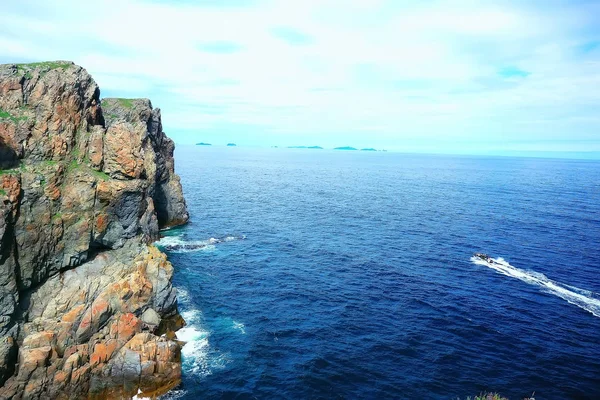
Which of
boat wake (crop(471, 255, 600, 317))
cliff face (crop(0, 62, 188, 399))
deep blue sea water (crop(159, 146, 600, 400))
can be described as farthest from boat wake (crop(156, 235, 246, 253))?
boat wake (crop(471, 255, 600, 317))

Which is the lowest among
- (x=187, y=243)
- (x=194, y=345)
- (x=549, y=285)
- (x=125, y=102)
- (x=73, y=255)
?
(x=194, y=345)

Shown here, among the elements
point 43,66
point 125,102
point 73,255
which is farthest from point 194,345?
point 125,102

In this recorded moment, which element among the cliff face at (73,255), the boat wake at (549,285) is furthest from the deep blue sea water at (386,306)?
the cliff face at (73,255)

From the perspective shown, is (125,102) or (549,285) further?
(125,102)

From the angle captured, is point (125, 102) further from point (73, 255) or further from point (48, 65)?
point (73, 255)

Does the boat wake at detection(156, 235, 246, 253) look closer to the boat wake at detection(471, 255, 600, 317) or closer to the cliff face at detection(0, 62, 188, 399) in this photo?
the cliff face at detection(0, 62, 188, 399)

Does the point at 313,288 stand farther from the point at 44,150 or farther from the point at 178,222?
the point at 178,222

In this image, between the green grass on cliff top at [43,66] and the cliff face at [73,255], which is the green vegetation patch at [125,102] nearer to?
the cliff face at [73,255]
